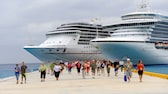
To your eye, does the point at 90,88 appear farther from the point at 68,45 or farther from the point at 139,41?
the point at 68,45

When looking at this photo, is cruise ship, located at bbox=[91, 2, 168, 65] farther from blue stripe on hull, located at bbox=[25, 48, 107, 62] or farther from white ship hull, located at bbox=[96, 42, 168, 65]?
blue stripe on hull, located at bbox=[25, 48, 107, 62]

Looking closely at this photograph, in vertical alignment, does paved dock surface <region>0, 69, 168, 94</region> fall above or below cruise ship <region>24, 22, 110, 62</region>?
below

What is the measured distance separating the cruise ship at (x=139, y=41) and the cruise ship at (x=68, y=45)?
32.0ft

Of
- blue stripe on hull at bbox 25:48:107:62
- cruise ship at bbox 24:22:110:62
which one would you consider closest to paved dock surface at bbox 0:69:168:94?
cruise ship at bbox 24:22:110:62

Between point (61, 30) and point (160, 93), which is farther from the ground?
point (61, 30)

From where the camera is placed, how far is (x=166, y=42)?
66875 mm

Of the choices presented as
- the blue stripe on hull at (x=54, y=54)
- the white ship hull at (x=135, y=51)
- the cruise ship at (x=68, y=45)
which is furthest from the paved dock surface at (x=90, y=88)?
the blue stripe on hull at (x=54, y=54)

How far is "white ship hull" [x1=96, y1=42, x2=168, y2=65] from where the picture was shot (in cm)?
6238

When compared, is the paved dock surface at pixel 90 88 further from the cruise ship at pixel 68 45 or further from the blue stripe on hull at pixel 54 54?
the blue stripe on hull at pixel 54 54

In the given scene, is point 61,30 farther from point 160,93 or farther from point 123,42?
point 160,93

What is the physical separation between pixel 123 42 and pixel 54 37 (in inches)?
845

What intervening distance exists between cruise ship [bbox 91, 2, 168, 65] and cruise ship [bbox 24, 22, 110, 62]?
9754 mm

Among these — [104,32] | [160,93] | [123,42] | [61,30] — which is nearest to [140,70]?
[160,93]

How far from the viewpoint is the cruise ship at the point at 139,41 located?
62769 mm
